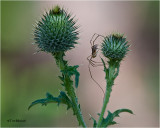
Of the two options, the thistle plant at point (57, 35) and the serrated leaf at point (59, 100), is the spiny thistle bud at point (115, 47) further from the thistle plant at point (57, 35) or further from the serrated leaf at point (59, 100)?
the serrated leaf at point (59, 100)

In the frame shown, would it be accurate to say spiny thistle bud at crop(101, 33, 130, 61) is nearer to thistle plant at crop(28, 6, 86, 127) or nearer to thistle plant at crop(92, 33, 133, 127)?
thistle plant at crop(92, 33, 133, 127)

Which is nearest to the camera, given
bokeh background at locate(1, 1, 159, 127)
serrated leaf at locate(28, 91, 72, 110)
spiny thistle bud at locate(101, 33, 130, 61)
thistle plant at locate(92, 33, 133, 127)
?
serrated leaf at locate(28, 91, 72, 110)

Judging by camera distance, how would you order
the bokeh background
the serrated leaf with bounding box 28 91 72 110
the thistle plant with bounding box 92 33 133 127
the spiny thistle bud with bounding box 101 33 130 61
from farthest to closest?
the bokeh background → the spiny thistle bud with bounding box 101 33 130 61 → the thistle plant with bounding box 92 33 133 127 → the serrated leaf with bounding box 28 91 72 110

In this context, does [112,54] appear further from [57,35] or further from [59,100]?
[59,100]

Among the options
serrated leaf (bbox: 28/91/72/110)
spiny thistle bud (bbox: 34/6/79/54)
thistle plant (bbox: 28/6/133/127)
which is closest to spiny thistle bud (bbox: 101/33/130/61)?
thistle plant (bbox: 28/6/133/127)

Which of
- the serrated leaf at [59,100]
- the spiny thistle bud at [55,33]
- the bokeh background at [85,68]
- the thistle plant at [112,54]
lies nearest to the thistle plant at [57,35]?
the spiny thistle bud at [55,33]
